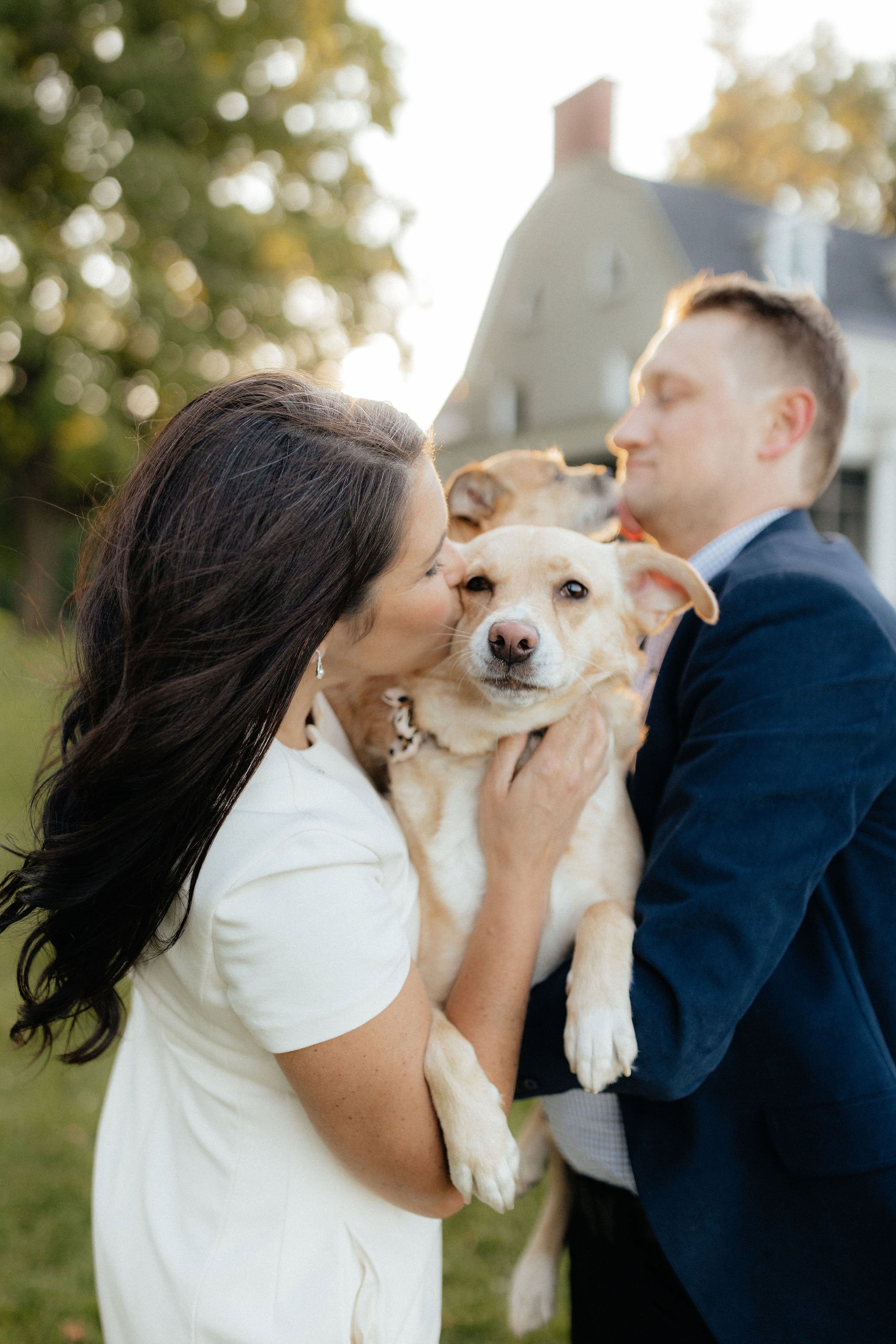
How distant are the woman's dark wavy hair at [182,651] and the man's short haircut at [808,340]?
1139 mm

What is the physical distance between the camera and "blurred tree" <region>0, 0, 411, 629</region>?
12156mm

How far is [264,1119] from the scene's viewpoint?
1577 mm

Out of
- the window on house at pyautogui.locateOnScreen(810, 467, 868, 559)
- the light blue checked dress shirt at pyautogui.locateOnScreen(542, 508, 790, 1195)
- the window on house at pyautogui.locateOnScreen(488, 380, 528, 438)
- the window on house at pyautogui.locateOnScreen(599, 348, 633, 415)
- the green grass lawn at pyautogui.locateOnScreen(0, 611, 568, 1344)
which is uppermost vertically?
the light blue checked dress shirt at pyautogui.locateOnScreen(542, 508, 790, 1195)

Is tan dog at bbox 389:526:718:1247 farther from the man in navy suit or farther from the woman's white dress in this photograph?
the woman's white dress

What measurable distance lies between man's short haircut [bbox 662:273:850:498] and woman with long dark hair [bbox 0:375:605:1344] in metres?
1.02

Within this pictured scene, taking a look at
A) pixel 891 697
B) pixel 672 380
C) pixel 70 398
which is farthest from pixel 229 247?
pixel 891 697

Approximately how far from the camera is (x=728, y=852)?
160 cm

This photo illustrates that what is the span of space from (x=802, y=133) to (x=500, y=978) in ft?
86.2

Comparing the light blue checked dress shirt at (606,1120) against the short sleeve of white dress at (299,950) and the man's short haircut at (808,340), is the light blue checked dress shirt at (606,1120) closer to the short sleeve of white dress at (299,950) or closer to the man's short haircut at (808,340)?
the man's short haircut at (808,340)

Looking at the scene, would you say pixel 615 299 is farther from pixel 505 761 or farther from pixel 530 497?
pixel 505 761

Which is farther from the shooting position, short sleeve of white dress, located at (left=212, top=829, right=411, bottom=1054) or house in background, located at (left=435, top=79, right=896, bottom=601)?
house in background, located at (left=435, top=79, right=896, bottom=601)

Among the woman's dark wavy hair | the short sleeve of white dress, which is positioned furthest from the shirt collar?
the short sleeve of white dress

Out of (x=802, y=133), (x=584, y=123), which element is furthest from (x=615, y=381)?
(x=802, y=133)

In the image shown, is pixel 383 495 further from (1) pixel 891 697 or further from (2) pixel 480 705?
(1) pixel 891 697
